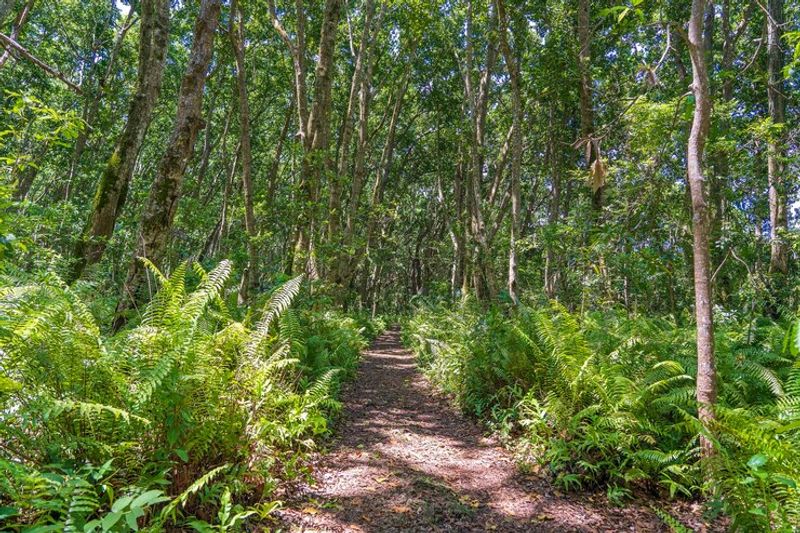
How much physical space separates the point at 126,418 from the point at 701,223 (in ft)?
13.8

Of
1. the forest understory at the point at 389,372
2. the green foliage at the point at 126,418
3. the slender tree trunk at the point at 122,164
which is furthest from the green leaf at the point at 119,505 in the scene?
the slender tree trunk at the point at 122,164

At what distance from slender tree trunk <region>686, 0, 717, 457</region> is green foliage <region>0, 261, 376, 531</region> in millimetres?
3427

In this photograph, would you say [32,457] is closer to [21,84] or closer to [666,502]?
[666,502]

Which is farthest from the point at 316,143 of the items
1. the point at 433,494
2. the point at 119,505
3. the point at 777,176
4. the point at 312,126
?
the point at 777,176

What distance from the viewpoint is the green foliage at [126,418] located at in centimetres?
236

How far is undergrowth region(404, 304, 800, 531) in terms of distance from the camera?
2.86 metres

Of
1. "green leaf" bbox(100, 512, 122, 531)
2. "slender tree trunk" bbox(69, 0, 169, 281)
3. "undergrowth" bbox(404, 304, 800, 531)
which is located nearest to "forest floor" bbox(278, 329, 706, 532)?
"undergrowth" bbox(404, 304, 800, 531)

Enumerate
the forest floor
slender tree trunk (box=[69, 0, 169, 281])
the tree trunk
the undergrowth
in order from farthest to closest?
1. the tree trunk
2. slender tree trunk (box=[69, 0, 169, 281])
3. the forest floor
4. the undergrowth

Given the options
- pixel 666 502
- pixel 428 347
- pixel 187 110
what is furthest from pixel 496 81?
pixel 666 502

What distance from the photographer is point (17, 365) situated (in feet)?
8.55

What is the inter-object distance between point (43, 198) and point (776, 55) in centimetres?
3087

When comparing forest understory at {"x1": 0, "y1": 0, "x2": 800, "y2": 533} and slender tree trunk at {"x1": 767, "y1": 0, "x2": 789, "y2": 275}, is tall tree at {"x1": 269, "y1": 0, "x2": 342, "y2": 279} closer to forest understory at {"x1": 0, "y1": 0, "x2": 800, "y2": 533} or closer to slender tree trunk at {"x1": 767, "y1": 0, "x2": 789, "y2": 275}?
forest understory at {"x1": 0, "y1": 0, "x2": 800, "y2": 533}

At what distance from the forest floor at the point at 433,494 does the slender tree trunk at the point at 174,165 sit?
3.06 m

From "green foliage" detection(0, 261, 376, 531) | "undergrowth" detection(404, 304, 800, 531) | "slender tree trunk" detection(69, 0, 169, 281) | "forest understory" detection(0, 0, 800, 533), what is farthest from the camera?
"slender tree trunk" detection(69, 0, 169, 281)
